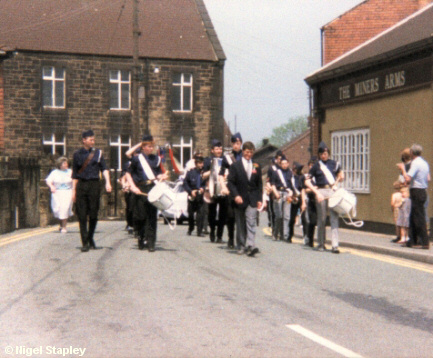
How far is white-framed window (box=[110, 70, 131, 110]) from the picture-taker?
41.4 meters

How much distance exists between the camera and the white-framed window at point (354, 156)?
73.1 feet

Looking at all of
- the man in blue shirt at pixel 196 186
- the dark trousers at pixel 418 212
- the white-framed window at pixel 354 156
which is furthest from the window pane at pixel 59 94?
the dark trousers at pixel 418 212

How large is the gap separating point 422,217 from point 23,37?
96.9ft

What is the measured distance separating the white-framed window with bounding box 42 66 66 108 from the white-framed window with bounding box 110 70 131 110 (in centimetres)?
249

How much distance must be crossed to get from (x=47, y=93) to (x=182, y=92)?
22.9 feet

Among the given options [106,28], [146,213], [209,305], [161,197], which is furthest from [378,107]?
[106,28]

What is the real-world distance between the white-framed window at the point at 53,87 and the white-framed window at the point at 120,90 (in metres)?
2.49

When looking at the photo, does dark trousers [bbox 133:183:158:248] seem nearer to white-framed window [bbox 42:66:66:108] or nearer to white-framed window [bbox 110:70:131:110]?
white-framed window [bbox 42:66:66:108]

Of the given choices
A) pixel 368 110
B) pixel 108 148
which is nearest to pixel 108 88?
pixel 108 148

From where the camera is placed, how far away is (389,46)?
21.4 metres

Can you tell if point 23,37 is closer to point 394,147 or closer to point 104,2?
point 104,2

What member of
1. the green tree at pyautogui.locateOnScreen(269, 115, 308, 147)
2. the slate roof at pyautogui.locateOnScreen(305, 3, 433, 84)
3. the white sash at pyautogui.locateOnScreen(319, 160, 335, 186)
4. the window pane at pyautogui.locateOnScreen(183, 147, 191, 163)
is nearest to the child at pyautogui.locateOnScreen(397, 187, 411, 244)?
the white sash at pyautogui.locateOnScreen(319, 160, 335, 186)

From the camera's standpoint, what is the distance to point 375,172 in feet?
70.7

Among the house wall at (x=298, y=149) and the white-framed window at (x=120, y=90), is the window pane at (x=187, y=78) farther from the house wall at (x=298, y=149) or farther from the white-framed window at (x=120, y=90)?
the house wall at (x=298, y=149)
